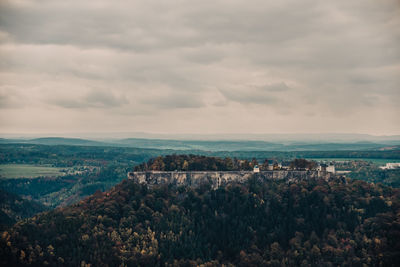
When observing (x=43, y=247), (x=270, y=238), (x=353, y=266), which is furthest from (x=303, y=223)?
(x=43, y=247)

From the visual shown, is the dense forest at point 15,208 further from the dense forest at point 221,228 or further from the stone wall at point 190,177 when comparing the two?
the dense forest at point 221,228

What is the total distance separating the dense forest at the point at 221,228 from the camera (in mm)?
97062

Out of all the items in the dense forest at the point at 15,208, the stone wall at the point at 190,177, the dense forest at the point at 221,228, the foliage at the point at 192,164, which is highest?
the foliage at the point at 192,164

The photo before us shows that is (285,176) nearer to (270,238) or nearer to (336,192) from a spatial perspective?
(336,192)

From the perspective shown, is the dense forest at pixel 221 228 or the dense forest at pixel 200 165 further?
the dense forest at pixel 200 165

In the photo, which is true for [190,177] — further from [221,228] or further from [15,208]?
→ [15,208]

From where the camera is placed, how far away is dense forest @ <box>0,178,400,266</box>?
97.1m

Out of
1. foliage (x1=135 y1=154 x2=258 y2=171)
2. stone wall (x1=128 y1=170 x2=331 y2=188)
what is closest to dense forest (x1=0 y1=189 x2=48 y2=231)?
stone wall (x1=128 y1=170 x2=331 y2=188)

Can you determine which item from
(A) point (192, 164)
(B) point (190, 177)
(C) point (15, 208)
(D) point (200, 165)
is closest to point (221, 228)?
(B) point (190, 177)

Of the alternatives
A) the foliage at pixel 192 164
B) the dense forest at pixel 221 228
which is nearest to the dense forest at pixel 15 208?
the foliage at pixel 192 164

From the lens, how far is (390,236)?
99188 millimetres

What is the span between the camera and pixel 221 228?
109 metres

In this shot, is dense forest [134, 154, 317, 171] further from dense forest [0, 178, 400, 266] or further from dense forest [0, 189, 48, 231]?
dense forest [0, 189, 48, 231]

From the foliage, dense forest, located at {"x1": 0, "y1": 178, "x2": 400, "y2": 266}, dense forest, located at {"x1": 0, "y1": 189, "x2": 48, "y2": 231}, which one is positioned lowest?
dense forest, located at {"x1": 0, "y1": 189, "x2": 48, "y2": 231}
